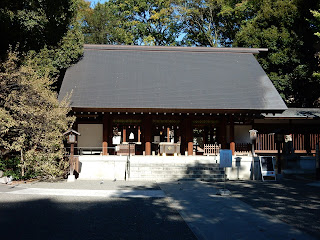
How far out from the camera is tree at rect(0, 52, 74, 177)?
1396 centimetres

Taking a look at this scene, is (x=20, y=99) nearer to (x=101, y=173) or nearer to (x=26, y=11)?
(x=101, y=173)

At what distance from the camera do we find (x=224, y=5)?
33750 millimetres

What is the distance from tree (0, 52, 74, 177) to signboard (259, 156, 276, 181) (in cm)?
978

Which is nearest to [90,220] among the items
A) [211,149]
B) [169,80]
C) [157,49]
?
[211,149]

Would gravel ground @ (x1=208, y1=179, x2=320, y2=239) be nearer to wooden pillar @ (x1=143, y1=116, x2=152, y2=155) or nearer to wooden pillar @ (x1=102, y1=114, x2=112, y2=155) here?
wooden pillar @ (x1=143, y1=116, x2=152, y2=155)

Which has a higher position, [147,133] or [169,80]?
[169,80]

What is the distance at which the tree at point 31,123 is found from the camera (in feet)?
45.8

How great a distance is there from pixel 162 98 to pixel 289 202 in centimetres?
1037

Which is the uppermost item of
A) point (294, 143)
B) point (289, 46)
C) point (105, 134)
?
point (289, 46)

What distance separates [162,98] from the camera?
18562 millimetres

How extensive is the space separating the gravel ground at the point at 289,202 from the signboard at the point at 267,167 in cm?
205

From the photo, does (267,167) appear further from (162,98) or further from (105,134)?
(105,134)

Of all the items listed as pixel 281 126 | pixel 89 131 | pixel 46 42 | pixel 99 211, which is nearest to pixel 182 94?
pixel 89 131

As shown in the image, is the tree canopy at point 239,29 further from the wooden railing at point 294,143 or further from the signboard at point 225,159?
the signboard at point 225,159
